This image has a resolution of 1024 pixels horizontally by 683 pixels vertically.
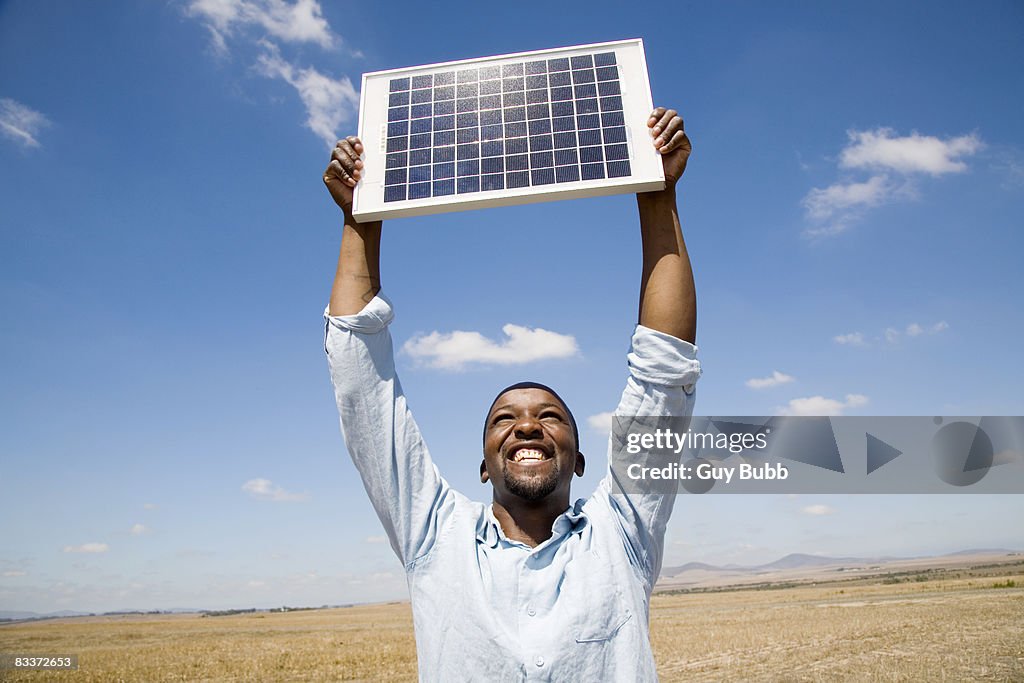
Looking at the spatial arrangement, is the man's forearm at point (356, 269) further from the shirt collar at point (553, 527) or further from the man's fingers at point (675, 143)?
the man's fingers at point (675, 143)

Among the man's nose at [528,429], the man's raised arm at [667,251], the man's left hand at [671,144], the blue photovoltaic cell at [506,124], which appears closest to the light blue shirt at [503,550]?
the man's raised arm at [667,251]

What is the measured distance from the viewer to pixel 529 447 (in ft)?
10.2

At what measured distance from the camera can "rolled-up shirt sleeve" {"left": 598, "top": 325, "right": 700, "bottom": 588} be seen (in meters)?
2.95

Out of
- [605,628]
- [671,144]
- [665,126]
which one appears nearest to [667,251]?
[671,144]

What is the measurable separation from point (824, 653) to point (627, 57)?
28220 millimetres

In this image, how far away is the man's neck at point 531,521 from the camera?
308 centimetres

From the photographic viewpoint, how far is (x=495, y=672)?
2.52m

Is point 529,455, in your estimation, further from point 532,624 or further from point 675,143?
point 675,143

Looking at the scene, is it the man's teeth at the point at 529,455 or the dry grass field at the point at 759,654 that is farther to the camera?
the dry grass field at the point at 759,654

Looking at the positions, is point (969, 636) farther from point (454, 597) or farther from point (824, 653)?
point (454, 597)

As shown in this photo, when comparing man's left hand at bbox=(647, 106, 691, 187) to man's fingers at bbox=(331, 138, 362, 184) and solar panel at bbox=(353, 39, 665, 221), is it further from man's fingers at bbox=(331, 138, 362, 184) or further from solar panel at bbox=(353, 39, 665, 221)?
man's fingers at bbox=(331, 138, 362, 184)

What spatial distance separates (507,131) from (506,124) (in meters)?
0.05

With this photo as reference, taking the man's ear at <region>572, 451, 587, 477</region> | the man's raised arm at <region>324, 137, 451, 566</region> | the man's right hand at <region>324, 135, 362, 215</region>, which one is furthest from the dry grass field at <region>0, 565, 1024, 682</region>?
the man's right hand at <region>324, 135, 362, 215</region>

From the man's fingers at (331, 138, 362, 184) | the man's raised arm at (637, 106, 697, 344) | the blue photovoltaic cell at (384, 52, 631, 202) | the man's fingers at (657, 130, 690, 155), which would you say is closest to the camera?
the man's raised arm at (637, 106, 697, 344)
